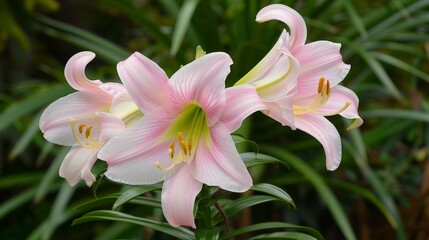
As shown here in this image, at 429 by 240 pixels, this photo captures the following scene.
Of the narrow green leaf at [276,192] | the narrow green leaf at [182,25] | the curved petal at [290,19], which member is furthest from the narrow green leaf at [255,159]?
the narrow green leaf at [182,25]

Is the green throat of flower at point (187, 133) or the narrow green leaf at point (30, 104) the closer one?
the green throat of flower at point (187, 133)

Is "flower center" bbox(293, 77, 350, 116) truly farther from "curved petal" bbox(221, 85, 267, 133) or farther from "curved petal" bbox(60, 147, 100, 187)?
"curved petal" bbox(60, 147, 100, 187)

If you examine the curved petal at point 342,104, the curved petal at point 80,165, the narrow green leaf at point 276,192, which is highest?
the curved petal at point 342,104

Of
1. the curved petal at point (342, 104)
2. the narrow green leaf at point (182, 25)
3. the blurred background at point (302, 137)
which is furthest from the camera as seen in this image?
the blurred background at point (302, 137)

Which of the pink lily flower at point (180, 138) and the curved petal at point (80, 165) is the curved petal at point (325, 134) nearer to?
the pink lily flower at point (180, 138)

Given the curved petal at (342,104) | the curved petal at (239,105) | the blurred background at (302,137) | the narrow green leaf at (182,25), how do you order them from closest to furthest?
the curved petal at (239,105), the curved petal at (342,104), the narrow green leaf at (182,25), the blurred background at (302,137)

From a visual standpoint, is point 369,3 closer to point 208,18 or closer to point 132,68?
point 208,18

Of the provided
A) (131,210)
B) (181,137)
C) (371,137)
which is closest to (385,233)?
(371,137)
